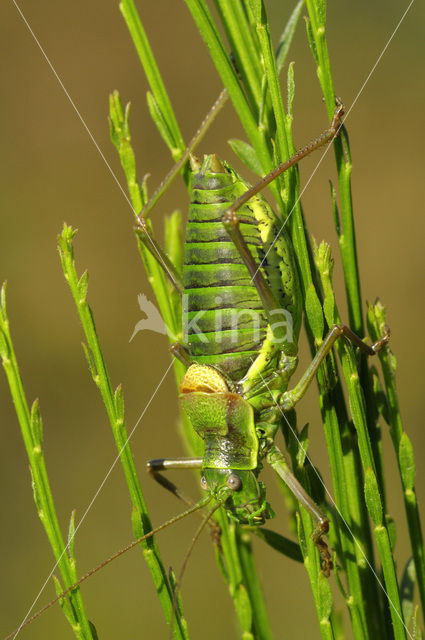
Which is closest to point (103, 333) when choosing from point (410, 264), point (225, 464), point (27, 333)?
point (27, 333)

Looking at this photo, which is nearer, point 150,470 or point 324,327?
point 324,327

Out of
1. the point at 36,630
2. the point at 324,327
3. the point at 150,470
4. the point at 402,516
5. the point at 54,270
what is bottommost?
the point at 36,630

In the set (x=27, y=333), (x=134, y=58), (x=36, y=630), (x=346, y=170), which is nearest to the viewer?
(x=346, y=170)

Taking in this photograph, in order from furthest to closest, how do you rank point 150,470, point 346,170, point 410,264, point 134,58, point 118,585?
point 134,58 < point 410,264 < point 118,585 < point 150,470 < point 346,170

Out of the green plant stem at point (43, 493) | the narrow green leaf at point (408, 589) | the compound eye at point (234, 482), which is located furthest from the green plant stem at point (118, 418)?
the narrow green leaf at point (408, 589)

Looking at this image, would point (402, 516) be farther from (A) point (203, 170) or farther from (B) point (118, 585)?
(A) point (203, 170)

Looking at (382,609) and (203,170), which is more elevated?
(203,170)

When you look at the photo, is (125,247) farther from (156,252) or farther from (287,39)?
(287,39)
